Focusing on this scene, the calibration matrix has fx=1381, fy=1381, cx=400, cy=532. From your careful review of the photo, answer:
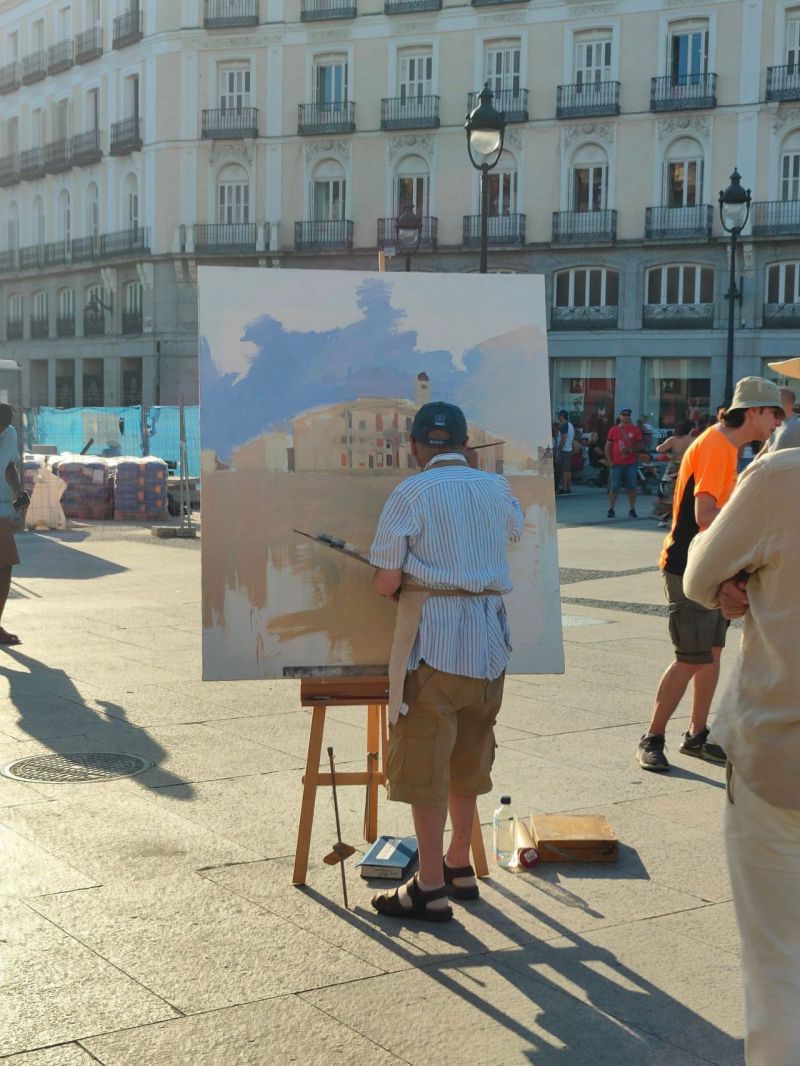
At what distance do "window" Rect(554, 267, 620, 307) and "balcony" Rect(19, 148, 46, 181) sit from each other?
22.1 metres

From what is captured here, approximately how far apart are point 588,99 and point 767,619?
40.6m

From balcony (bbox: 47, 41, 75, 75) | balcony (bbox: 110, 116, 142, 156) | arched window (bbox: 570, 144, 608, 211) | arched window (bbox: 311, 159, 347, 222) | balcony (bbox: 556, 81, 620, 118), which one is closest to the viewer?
balcony (bbox: 556, 81, 620, 118)

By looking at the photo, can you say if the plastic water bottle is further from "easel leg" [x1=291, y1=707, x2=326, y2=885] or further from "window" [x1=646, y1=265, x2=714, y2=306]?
"window" [x1=646, y1=265, x2=714, y2=306]

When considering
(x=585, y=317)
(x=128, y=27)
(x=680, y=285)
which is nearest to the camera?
(x=680, y=285)

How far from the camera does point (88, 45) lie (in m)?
49.8

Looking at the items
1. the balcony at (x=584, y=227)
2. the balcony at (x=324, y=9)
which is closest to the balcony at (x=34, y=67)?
the balcony at (x=324, y=9)

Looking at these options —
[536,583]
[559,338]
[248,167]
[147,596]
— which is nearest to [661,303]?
[559,338]

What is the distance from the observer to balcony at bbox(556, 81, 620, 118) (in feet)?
134

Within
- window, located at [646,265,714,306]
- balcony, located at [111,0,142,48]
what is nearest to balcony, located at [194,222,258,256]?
balcony, located at [111,0,142,48]

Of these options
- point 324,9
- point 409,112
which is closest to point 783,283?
point 409,112

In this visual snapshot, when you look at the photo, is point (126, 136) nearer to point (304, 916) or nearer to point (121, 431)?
point (121, 431)

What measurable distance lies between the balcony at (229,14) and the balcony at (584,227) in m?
12.4

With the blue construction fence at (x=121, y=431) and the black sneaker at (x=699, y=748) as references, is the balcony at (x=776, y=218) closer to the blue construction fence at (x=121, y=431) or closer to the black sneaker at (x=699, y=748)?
the blue construction fence at (x=121, y=431)

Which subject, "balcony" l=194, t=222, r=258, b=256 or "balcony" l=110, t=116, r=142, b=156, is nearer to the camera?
"balcony" l=194, t=222, r=258, b=256
